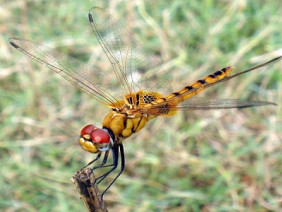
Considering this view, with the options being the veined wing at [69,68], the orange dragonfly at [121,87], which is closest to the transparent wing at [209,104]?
the orange dragonfly at [121,87]

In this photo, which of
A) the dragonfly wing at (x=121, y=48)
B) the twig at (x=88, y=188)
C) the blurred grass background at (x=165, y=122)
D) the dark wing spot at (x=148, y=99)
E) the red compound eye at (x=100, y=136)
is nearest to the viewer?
the twig at (x=88, y=188)

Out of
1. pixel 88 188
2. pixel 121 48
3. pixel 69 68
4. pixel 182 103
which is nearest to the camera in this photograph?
pixel 88 188

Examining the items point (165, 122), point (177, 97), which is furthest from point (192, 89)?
point (165, 122)

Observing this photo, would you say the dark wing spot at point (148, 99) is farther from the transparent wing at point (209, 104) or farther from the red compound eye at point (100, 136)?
the red compound eye at point (100, 136)

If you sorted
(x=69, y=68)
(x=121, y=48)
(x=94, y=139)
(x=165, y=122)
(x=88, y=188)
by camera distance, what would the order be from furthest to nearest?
(x=165, y=122) → (x=121, y=48) → (x=69, y=68) → (x=94, y=139) → (x=88, y=188)

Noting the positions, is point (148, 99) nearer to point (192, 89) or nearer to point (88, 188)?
point (192, 89)

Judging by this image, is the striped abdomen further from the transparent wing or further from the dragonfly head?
the dragonfly head

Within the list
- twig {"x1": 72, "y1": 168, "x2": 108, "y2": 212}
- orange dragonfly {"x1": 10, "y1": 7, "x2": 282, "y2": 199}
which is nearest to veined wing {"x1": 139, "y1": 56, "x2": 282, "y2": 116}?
orange dragonfly {"x1": 10, "y1": 7, "x2": 282, "y2": 199}
